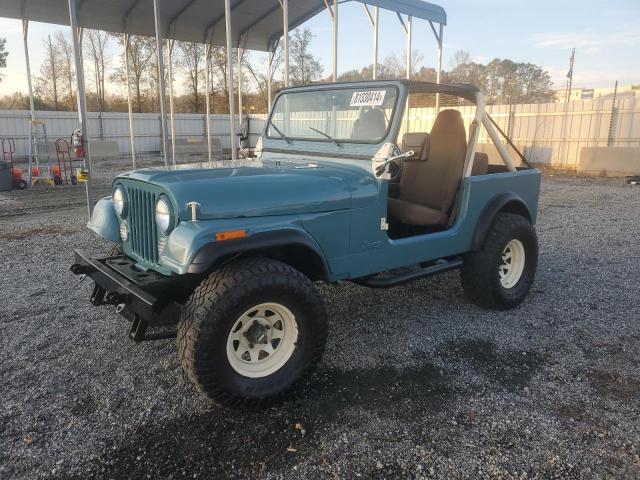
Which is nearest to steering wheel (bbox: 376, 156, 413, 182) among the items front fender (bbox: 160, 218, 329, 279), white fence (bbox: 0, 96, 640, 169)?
front fender (bbox: 160, 218, 329, 279)

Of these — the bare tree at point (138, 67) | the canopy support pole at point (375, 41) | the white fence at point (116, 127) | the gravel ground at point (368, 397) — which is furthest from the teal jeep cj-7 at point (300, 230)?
the bare tree at point (138, 67)

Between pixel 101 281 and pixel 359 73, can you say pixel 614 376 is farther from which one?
pixel 359 73

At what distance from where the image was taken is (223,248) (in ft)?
8.59

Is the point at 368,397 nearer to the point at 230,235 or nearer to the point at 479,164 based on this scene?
the point at 230,235

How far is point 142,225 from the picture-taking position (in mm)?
3068

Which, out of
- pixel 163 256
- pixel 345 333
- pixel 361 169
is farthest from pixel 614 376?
pixel 163 256

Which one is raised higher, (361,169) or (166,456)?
(361,169)

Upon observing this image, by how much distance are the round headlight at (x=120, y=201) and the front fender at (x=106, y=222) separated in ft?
0.43

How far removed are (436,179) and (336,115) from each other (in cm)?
111

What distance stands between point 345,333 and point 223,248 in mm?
1700

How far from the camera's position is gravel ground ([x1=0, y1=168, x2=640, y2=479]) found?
96.3 inches

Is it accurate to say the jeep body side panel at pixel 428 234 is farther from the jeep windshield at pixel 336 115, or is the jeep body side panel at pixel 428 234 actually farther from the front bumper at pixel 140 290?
the front bumper at pixel 140 290

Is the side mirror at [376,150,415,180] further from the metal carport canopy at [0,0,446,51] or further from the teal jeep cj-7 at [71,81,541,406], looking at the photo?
the metal carport canopy at [0,0,446,51]

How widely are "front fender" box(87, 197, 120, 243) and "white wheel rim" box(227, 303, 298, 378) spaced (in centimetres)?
130
